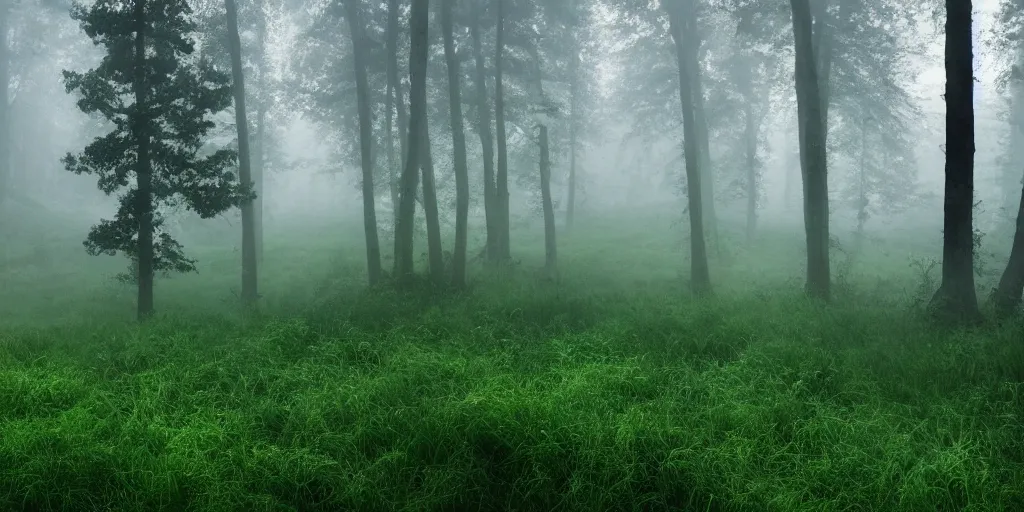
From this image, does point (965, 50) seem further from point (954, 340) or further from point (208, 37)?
point (208, 37)

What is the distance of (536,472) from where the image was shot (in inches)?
217

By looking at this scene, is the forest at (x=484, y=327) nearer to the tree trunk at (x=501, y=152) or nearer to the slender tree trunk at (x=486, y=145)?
the slender tree trunk at (x=486, y=145)

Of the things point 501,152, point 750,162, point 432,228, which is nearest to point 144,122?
point 432,228

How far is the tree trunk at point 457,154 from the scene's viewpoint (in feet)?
53.4

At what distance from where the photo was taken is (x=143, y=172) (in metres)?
13.3

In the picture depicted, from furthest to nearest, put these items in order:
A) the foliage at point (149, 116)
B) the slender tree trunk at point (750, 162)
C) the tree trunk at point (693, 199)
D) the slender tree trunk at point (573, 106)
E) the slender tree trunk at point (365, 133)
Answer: the slender tree trunk at point (573, 106)
the slender tree trunk at point (750, 162)
the slender tree trunk at point (365, 133)
the tree trunk at point (693, 199)
the foliage at point (149, 116)

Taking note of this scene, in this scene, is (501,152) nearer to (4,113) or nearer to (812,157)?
(812,157)

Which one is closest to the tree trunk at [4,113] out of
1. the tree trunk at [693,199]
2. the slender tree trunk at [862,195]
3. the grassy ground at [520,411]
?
the grassy ground at [520,411]

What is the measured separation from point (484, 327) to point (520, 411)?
446 cm

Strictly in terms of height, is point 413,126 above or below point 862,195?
above

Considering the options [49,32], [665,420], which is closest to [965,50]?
[665,420]

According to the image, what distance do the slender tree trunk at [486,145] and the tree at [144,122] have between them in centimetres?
873

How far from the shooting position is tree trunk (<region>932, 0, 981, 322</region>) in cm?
966

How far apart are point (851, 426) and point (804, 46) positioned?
35.3 feet
